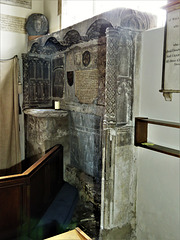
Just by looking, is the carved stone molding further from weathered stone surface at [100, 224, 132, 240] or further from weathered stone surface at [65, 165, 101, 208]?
weathered stone surface at [65, 165, 101, 208]

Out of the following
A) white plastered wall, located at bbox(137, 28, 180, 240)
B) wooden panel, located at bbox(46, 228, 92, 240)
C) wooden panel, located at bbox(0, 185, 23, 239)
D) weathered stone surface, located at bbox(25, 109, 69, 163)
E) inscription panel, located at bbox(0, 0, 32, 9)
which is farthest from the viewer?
inscription panel, located at bbox(0, 0, 32, 9)

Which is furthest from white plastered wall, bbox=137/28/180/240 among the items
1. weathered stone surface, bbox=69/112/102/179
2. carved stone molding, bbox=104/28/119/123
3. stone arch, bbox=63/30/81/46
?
stone arch, bbox=63/30/81/46

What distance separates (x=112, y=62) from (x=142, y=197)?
57.4 inches

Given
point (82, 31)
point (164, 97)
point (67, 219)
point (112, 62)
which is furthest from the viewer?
point (67, 219)

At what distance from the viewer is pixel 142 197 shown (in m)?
2.64

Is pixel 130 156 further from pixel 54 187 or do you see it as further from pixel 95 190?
pixel 54 187

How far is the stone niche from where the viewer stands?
2.51m

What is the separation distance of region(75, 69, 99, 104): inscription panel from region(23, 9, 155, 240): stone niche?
14 millimetres

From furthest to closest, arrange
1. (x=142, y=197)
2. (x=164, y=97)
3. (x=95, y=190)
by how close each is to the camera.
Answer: (x=95, y=190) < (x=142, y=197) < (x=164, y=97)

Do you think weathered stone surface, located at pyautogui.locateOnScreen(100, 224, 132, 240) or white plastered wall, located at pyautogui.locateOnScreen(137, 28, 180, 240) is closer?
white plastered wall, located at pyautogui.locateOnScreen(137, 28, 180, 240)

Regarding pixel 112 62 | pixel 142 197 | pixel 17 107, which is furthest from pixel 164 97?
pixel 17 107

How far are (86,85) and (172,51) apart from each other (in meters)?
1.69

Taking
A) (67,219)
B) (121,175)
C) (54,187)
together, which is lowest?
(67,219)

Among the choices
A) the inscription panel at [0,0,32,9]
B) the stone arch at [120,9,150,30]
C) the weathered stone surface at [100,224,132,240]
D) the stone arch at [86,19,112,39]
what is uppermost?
the inscription panel at [0,0,32,9]
